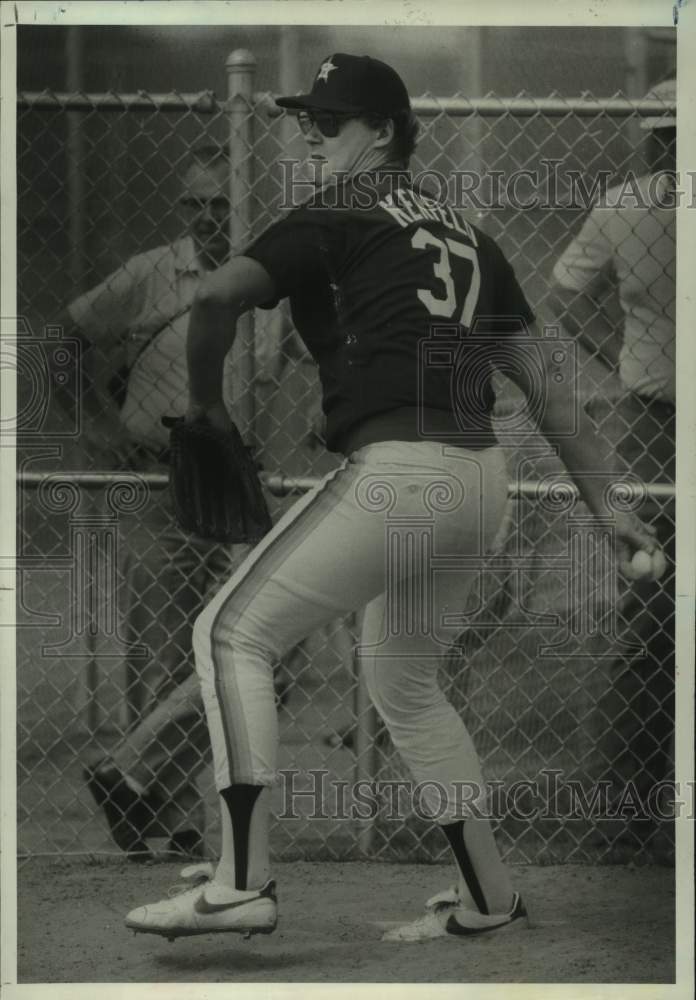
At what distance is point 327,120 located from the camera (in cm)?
430

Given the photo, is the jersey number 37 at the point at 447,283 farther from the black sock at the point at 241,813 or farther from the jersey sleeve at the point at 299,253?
the black sock at the point at 241,813

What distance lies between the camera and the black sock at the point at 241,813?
14.1 ft

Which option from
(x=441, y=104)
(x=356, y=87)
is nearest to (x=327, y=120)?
(x=356, y=87)

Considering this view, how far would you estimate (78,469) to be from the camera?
439 centimetres

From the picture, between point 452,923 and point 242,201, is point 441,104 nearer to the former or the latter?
point 242,201

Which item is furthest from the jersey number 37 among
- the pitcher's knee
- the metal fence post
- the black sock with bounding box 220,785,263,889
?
the black sock with bounding box 220,785,263,889

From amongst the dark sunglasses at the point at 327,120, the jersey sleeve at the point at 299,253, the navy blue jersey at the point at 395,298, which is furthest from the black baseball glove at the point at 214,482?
the dark sunglasses at the point at 327,120

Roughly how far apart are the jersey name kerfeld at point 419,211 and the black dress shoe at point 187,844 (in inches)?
59.9

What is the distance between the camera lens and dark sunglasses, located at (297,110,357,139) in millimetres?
4293

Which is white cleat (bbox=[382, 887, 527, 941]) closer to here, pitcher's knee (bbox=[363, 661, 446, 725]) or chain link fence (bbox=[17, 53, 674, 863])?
chain link fence (bbox=[17, 53, 674, 863])

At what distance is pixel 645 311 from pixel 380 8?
3.03ft

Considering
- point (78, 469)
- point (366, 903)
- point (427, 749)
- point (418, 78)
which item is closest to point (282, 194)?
point (418, 78)

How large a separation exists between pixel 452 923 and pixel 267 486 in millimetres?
1096

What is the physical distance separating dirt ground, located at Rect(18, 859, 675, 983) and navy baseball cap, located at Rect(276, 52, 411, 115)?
1.76 m
